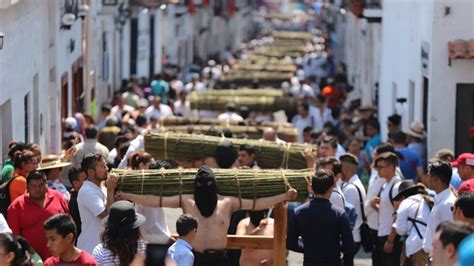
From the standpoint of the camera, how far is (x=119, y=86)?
3597cm

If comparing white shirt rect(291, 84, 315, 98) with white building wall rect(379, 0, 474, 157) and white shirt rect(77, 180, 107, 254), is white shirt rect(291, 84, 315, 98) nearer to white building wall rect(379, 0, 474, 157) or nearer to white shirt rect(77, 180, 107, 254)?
white building wall rect(379, 0, 474, 157)

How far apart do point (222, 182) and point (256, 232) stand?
113cm

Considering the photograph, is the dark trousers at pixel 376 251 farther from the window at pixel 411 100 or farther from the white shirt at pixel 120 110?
the white shirt at pixel 120 110

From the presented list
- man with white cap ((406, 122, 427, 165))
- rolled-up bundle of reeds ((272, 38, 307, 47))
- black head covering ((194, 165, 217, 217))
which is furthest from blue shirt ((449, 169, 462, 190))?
rolled-up bundle of reeds ((272, 38, 307, 47))

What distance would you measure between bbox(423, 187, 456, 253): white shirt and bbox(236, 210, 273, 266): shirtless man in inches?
64.7

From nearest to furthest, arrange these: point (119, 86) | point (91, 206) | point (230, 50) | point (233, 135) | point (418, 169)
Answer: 1. point (91, 206)
2. point (418, 169)
3. point (233, 135)
4. point (119, 86)
5. point (230, 50)

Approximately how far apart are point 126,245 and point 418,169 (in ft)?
26.6

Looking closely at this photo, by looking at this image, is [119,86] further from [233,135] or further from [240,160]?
[240,160]

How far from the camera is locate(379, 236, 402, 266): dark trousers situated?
13227 mm

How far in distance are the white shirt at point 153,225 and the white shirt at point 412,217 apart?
2.13m

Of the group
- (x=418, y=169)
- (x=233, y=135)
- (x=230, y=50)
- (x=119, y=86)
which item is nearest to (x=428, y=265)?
(x=418, y=169)

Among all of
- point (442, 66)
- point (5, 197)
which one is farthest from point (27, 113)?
point (442, 66)

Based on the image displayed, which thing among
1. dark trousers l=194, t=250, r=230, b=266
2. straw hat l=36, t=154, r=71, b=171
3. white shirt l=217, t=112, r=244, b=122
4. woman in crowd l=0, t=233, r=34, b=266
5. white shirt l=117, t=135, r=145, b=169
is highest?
white shirt l=217, t=112, r=244, b=122

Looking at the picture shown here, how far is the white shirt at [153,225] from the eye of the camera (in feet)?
40.4
